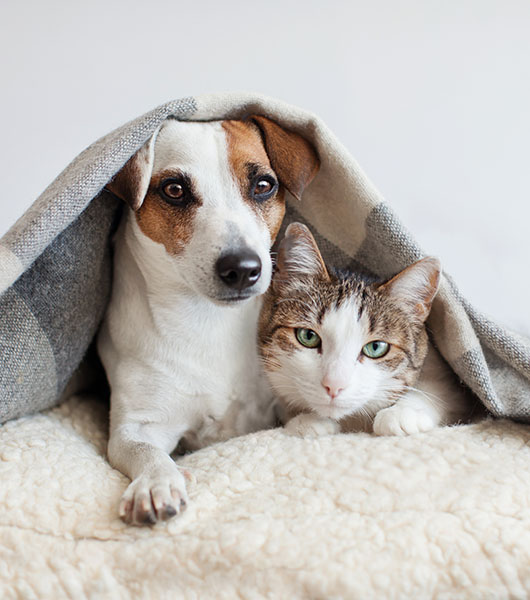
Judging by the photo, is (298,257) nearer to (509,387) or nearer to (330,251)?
(330,251)

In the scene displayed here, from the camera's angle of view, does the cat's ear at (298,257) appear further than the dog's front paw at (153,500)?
Yes

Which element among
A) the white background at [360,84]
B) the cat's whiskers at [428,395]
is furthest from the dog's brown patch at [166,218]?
the white background at [360,84]

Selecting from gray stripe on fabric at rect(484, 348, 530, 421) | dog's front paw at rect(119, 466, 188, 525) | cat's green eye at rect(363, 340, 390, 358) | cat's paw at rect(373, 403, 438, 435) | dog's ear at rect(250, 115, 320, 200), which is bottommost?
dog's front paw at rect(119, 466, 188, 525)

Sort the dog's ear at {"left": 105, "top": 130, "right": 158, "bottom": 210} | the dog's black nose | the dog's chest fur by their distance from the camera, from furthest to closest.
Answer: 1. the dog's chest fur
2. the dog's ear at {"left": 105, "top": 130, "right": 158, "bottom": 210}
3. the dog's black nose

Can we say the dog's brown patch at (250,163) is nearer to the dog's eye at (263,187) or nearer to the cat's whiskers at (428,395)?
the dog's eye at (263,187)

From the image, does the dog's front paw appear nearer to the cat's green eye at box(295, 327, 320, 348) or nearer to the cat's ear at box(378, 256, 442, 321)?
the cat's green eye at box(295, 327, 320, 348)

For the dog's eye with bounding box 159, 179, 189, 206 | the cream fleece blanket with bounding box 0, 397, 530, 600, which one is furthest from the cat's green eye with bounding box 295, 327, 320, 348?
the dog's eye with bounding box 159, 179, 189, 206

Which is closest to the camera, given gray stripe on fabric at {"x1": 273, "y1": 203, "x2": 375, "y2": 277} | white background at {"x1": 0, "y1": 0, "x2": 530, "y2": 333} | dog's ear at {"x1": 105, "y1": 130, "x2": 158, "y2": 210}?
dog's ear at {"x1": 105, "y1": 130, "x2": 158, "y2": 210}

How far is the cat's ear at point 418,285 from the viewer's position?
49.8 inches

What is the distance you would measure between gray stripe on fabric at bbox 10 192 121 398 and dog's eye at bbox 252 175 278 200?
1.14 ft

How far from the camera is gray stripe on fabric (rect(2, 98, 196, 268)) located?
118 centimetres

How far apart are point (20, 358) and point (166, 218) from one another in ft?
1.39

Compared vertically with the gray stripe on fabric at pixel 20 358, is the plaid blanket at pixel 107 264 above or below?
above

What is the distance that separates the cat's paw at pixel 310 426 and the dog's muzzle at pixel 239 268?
313 mm
